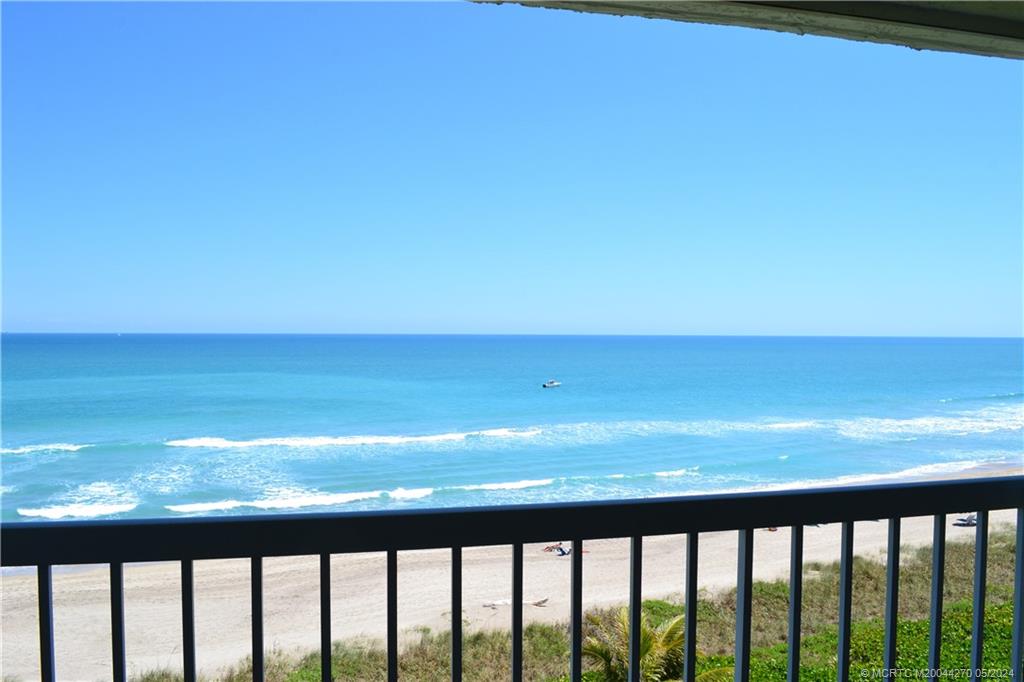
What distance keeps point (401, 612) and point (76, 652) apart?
11.5ft

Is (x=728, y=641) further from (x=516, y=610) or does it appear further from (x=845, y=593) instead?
(x=516, y=610)

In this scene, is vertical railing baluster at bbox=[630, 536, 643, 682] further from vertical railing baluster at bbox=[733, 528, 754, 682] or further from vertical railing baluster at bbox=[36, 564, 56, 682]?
vertical railing baluster at bbox=[36, 564, 56, 682]

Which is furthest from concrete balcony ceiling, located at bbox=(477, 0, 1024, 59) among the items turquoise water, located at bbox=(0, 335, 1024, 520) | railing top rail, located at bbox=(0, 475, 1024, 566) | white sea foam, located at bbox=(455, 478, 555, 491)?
white sea foam, located at bbox=(455, 478, 555, 491)

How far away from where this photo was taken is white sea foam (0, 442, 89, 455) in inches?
732

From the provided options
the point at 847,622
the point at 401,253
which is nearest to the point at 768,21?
A: the point at 847,622

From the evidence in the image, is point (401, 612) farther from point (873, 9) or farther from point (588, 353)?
point (588, 353)

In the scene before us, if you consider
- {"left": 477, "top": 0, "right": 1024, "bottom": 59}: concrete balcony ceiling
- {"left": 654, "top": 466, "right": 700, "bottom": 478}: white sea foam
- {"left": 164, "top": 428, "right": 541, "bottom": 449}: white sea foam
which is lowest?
{"left": 654, "top": 466, "right": 700, "bottom": 478}: white sea foam

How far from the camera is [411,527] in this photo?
1133 mm

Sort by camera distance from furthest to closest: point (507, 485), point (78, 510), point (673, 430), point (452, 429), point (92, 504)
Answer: point (452, 429) → point (673, 430) → point (507, 485) → point (92, 504) → point (78, 510)

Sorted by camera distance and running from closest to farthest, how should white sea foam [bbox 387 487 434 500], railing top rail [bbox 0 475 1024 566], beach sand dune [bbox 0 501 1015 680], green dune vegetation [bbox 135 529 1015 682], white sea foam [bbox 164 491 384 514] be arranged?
railing top rail [bbox 0 475 1024 566], green dune vegetation [bbox 135 529 1015 682], beach sand dune [bbox 0 501 1015 680], white sea foam [bbox 164 491 384 514], white sea foam [bbox 387 487 434 500]

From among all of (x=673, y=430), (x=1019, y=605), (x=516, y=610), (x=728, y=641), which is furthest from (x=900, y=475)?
(x=516, y=610)

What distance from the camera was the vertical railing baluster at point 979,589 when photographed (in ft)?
4.66

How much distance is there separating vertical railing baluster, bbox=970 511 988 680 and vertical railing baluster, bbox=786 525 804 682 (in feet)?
1.38

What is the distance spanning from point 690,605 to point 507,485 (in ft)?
51.3
